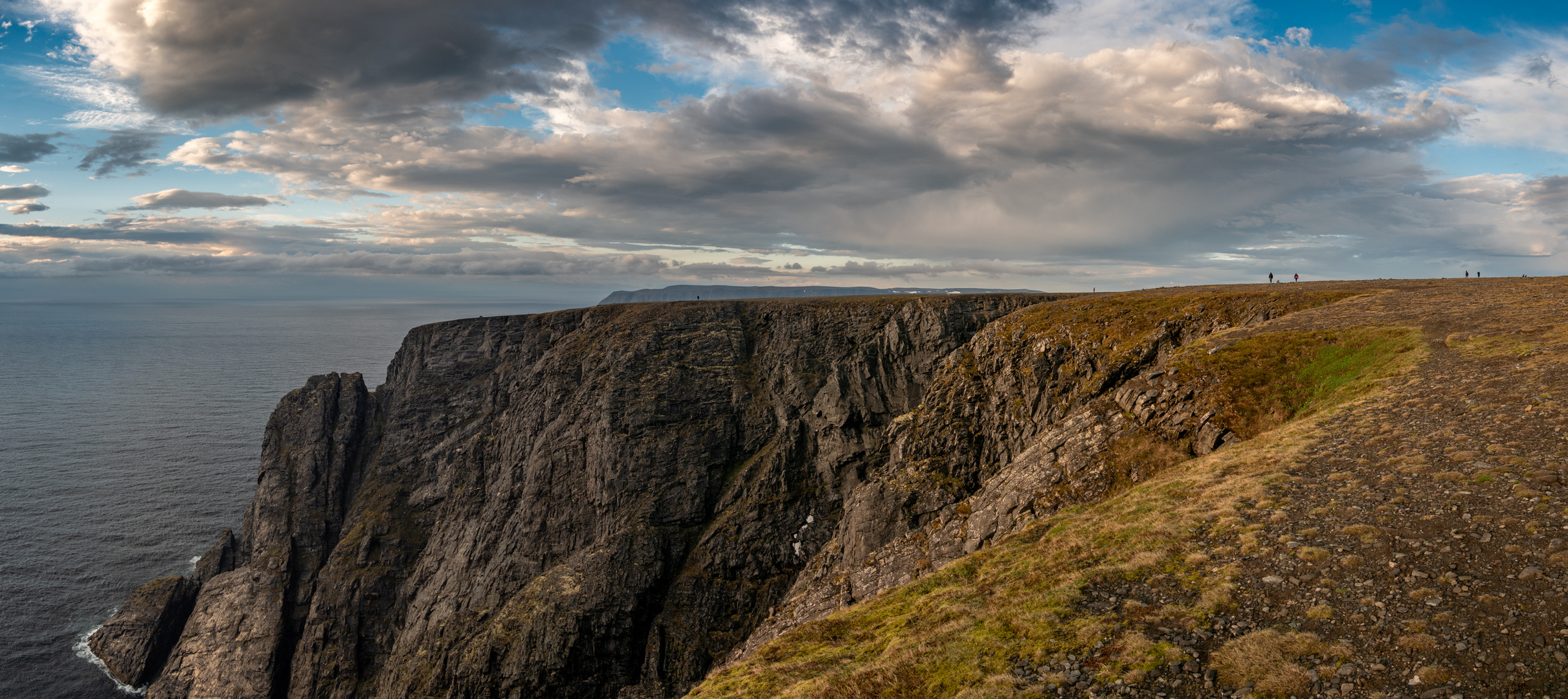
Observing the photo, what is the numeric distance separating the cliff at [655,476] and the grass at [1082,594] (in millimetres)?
3343

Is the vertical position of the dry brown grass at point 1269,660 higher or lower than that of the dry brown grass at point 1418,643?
lower

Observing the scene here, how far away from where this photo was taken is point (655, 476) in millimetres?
72875

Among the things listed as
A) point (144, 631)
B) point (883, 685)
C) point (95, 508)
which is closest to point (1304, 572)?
point (883, 685)

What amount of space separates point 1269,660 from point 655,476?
6474 centimetres

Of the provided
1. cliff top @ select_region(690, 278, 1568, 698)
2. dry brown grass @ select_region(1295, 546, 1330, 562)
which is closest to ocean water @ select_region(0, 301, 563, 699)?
cliff top @ select_region(690, 278, 1568, 698)

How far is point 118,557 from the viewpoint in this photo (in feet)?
302

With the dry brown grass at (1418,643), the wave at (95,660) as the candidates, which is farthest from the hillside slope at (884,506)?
the wave at (95,660)

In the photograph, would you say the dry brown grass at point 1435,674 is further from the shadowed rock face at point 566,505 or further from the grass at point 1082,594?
the shadowed rock face at point 566,505

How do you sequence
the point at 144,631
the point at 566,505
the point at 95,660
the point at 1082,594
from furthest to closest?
the point at 144,631, the point at 566,505, the point at 95,660, the point at 1082,594

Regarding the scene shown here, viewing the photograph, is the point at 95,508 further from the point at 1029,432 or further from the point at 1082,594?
the point at 1082,594

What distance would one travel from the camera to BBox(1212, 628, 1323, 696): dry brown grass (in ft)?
43.3

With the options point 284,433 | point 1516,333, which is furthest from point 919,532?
point 284,433

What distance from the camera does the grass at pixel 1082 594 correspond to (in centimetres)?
1677

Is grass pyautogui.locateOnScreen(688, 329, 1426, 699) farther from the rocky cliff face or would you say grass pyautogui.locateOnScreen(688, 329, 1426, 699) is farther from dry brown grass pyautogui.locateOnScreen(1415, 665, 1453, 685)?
the rocky cliff face
